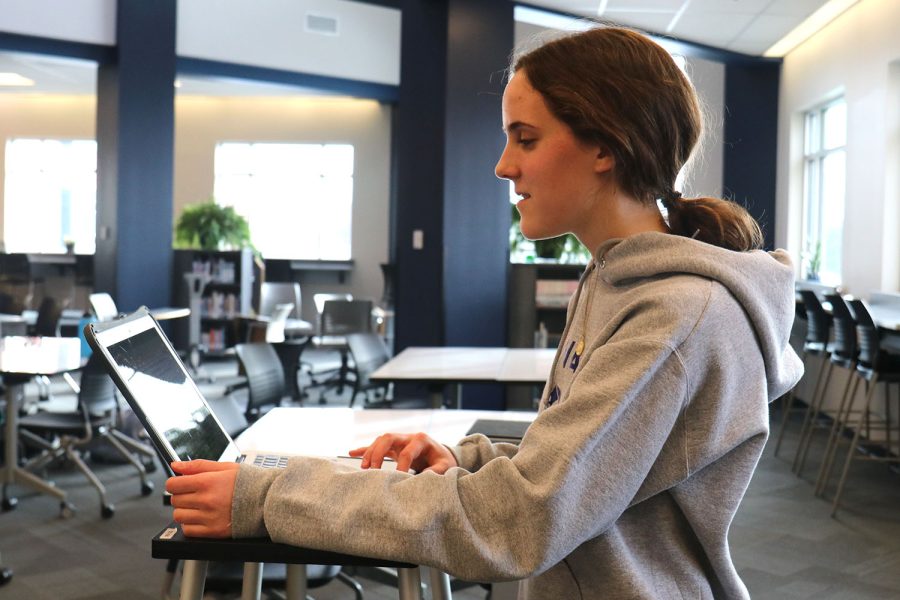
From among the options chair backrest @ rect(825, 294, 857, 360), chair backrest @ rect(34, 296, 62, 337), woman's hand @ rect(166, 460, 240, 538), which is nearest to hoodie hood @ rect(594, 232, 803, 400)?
woman's hand @ rect(166, 460, 240, 538)

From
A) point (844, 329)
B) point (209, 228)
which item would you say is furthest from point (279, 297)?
point (844, 329)

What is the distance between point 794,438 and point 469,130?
340cm

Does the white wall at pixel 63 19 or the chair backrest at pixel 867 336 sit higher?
the white wall at pixel 63 19

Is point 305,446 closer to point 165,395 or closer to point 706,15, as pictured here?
point 165,395

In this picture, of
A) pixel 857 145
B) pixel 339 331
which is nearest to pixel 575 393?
pixel 857 145

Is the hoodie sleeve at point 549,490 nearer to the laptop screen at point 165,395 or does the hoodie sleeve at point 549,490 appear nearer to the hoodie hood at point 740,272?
the hoodie hood at point 740,272

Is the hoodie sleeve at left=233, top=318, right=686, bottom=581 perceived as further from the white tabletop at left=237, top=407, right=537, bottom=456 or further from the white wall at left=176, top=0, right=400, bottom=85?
the white wall at left=176, top=0, right=400, bottom=85

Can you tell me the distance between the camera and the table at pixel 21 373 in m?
4.26

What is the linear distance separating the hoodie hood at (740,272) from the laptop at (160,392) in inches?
23.9

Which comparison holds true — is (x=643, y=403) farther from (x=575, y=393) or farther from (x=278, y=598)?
(x=278, y=598)

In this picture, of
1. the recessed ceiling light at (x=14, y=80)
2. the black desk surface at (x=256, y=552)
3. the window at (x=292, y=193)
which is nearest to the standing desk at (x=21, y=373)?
the black desk surface at (x=256, y=552)

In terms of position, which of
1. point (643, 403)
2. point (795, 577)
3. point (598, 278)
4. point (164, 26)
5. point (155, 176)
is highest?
point (164, 26)

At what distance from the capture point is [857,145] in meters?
7.35

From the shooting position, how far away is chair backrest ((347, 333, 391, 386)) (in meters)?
5.80
